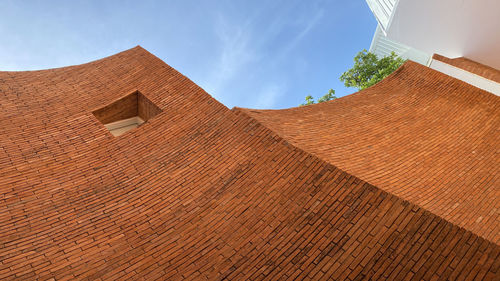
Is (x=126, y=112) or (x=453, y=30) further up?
(x=126, y=112)

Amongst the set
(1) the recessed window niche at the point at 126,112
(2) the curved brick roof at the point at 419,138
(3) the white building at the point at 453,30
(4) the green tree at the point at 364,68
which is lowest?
(2) the curved brick roof at the point at 419,138

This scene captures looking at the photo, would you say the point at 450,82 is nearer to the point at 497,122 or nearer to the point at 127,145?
the point at 497,122

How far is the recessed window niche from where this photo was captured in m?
8.52

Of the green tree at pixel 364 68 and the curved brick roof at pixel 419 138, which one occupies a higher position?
the green tree at pixel 364 68

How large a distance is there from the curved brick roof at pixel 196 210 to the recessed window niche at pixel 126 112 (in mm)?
428

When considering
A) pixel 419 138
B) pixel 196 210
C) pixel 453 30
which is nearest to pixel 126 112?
pixel 196 210

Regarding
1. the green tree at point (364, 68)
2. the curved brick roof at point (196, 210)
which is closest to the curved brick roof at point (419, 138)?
the curved brick roof at point (196, 210)

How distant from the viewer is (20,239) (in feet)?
18.6

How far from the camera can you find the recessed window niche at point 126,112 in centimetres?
852

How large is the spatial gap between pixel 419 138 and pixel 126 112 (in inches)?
255

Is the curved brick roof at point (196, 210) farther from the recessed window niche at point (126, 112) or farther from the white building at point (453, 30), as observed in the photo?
the white building at point (453, 30)

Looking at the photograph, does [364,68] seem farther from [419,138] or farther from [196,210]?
[196,210]

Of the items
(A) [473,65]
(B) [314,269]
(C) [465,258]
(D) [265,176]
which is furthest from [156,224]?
(A) [473,65]

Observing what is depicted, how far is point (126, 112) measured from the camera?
29.6ft
